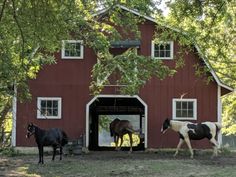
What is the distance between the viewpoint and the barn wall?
74.8 ft

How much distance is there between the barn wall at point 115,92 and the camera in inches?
898

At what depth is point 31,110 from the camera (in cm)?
2273

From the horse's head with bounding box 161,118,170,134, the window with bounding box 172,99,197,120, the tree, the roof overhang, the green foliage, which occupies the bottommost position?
the green foliage

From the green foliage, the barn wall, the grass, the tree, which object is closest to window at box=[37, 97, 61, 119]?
the barn wall

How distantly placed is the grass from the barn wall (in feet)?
10.9

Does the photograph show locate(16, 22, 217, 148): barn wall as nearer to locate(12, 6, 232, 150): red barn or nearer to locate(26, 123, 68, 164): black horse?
locate(12, 6, 232, 150): red barn

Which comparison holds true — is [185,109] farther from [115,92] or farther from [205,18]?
[205,18]

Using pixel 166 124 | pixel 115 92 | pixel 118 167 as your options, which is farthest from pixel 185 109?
pixel 118 167

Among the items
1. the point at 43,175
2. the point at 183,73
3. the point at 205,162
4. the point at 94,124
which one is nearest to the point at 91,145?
the point at 94,124

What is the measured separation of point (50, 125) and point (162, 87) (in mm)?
5511

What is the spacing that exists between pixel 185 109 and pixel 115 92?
11.1ft

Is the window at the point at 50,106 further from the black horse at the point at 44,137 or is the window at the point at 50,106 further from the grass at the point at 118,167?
the black horse at the point at 44,137

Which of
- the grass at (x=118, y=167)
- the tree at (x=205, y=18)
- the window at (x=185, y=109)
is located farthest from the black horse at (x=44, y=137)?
the tree at (x=205, y=18)

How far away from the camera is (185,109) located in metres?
23.0
